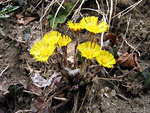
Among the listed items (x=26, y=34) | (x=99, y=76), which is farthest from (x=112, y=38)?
(x=26, y=34)

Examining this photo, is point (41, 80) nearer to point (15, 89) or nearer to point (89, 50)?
point (15, 89)

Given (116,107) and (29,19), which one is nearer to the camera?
(116,107)

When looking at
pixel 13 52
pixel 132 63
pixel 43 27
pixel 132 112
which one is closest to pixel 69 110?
pixel 132 112

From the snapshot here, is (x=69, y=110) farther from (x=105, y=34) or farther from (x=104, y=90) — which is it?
(x=105, y=34)

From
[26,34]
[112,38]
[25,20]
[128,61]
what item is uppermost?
[25,20]

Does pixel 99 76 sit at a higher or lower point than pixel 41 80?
lower

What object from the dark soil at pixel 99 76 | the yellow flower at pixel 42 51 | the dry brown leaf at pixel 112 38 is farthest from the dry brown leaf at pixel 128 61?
the yellow flower at pixel 42 51
